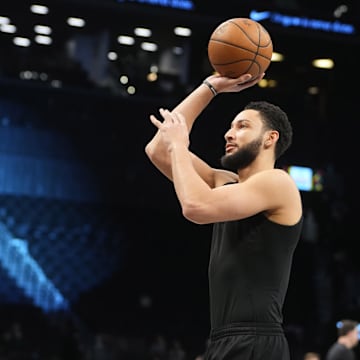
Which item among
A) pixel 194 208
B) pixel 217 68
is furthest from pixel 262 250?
pixel 217 68

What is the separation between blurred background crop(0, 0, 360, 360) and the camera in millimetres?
14031

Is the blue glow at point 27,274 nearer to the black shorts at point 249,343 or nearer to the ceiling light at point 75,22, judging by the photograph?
the ceiling light at point 75,22

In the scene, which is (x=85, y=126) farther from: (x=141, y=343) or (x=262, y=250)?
(x=262, y=250)

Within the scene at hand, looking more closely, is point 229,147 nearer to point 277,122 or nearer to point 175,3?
point 277,122

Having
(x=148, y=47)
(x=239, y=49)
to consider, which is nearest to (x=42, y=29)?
(x=148, y=47)

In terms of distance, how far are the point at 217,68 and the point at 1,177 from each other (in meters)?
11.2

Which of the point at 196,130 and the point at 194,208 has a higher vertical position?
the point at 194,208

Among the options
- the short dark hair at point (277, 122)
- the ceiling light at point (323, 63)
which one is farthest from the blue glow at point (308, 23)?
the short dark hair at point (277, 122)

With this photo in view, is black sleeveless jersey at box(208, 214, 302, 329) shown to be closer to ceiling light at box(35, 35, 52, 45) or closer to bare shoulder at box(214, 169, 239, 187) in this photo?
bare shoulder at box(214, 169, 239, 187)

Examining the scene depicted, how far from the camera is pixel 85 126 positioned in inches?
572

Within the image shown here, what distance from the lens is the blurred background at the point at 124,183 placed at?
14.0 metres

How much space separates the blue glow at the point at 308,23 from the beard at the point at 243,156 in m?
12.1

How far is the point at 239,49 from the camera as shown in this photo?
10.6 feet

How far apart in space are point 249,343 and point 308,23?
42.8ft
